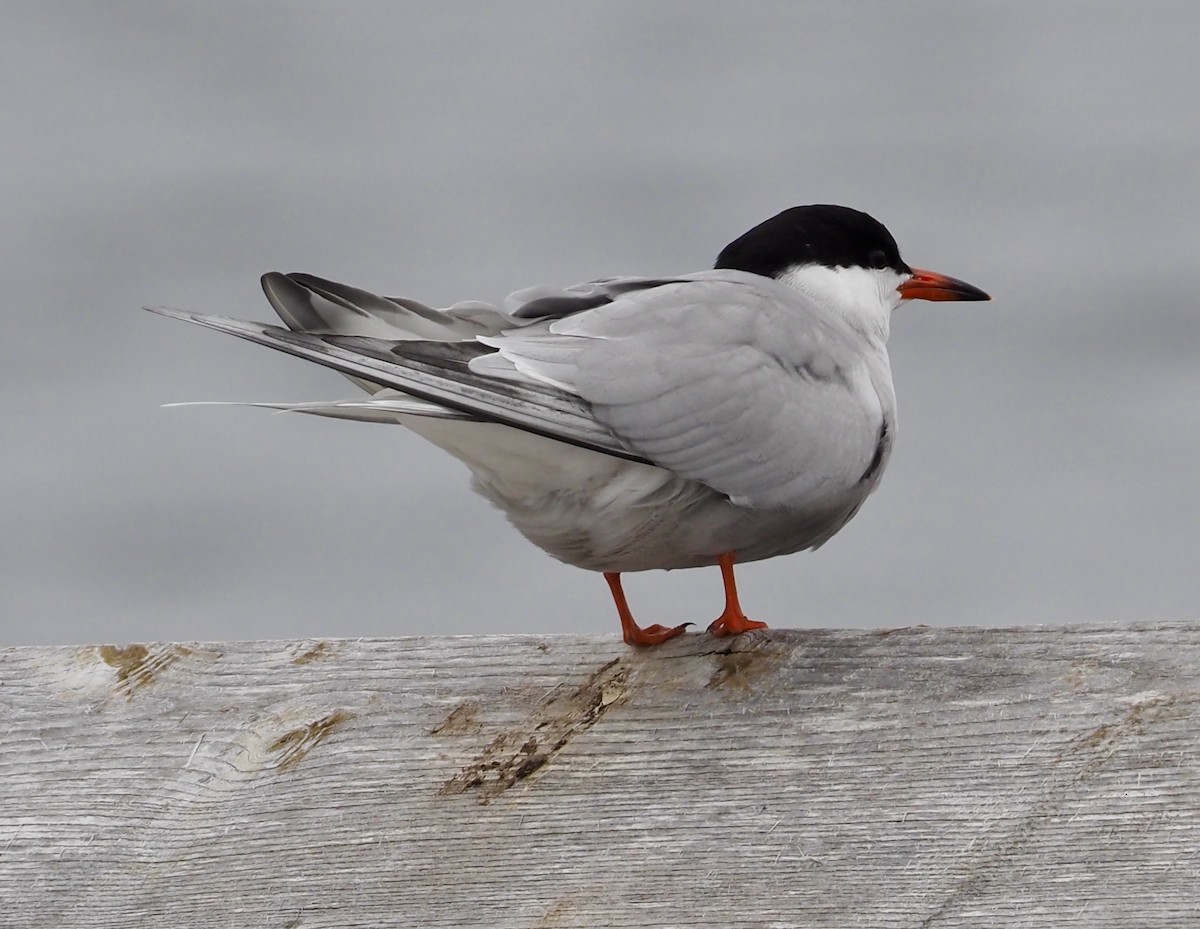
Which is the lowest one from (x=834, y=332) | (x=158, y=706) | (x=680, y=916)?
(x=680, y=916)

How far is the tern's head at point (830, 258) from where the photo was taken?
4402 millimetres

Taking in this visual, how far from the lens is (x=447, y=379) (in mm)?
3154

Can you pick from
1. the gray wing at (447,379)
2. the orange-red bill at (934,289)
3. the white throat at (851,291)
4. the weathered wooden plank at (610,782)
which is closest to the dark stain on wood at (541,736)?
the weathered wooden plank at (610,782)

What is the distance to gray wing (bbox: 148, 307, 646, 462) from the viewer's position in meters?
2.96

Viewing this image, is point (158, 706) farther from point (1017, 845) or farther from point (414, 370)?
point (1017, 845)

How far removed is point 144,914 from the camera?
103 inches

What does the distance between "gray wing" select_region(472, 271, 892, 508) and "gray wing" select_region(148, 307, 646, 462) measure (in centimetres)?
4

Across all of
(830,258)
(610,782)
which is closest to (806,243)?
(830,258)

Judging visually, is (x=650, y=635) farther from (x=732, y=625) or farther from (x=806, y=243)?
(x=806, y=243)

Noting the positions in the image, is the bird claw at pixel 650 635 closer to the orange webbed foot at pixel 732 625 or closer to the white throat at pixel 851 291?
the orange webbed foot at pixel 732 625

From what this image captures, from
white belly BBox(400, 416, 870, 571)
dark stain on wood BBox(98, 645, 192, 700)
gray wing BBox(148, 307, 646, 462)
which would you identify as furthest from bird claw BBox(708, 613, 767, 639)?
dark stain on wood BBox(98, 645, 192, 700)

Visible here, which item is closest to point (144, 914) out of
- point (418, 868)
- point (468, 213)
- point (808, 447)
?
point (418, 868)

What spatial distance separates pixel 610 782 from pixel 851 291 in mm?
→ 2084

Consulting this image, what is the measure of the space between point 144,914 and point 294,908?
0.25m
